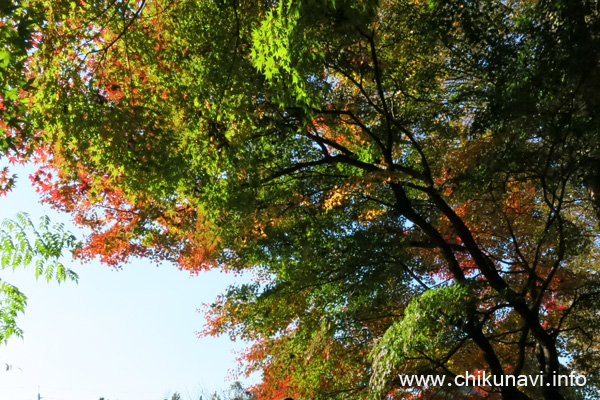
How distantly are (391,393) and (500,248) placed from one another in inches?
139

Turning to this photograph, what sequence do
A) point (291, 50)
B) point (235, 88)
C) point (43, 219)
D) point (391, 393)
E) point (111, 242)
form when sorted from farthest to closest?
point (111, 242) → point (391, 393) → point (43, 219) → point (235, 88) → point (291, 50)

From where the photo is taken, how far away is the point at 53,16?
500cm

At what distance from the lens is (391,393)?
892cm

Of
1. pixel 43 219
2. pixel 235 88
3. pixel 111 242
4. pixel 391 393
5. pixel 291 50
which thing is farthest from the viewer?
pixel 111 242

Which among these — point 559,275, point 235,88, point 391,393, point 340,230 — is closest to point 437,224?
point 340,230

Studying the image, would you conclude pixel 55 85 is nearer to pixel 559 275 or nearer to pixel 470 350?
pixel 470 350

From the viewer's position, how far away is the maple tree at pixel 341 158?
5.34m

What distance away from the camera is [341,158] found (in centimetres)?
762

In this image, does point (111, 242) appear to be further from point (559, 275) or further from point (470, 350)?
point (559, 275)

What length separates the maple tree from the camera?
17.5 feet

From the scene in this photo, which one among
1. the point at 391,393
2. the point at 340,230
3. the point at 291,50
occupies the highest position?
the point at 340,230

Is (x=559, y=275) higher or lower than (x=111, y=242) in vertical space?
higher

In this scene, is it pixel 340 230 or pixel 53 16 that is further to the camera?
pixel 340 230

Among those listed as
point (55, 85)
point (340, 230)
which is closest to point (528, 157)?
point (340, 230)
